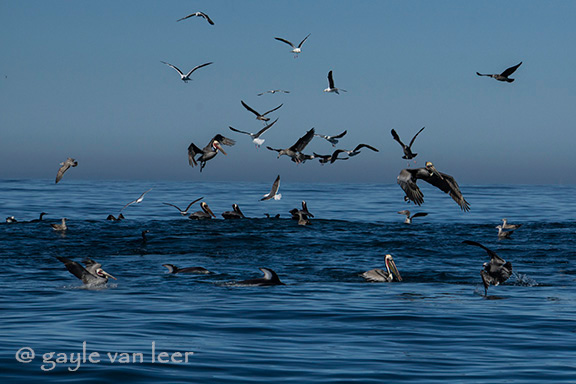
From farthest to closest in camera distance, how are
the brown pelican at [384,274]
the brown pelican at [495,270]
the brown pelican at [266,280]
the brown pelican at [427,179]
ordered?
the brown pelican at [384,274] < the brown pelican at [427,179] < the brown pelican at [266,280] < the brown pelican at [495,270]

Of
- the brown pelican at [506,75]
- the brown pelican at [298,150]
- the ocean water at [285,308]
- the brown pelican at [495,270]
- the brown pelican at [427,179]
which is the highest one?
the brown pelican at [506,75]

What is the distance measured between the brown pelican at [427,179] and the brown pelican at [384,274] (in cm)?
166

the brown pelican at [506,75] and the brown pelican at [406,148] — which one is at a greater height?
the brown pelican at [506,75]

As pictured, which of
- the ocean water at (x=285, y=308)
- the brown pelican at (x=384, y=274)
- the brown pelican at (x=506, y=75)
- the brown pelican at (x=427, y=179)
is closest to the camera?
the ocean water at (x=285, y=308)

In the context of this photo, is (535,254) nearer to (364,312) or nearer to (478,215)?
(364,312)

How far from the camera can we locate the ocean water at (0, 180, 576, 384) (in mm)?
10016

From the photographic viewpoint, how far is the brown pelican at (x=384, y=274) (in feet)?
60.5

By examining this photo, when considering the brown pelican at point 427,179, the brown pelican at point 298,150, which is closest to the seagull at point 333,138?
the brown pelican at point 298,150

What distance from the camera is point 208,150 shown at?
87.9 ft

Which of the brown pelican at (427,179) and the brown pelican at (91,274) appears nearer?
the brown pelican at (91,274)

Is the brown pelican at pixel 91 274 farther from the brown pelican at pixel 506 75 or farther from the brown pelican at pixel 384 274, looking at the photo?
the brown pelican at pixel 506 75

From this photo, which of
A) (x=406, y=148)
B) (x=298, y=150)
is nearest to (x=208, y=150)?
(x=298, y=150)

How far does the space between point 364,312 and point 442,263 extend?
812 centimetres

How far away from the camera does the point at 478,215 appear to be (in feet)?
132
